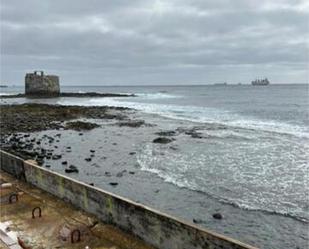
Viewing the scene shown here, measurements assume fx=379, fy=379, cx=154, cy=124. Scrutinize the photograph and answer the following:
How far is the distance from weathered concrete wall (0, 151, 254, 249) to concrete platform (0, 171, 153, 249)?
0.17 metres

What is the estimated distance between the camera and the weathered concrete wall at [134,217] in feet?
20.1

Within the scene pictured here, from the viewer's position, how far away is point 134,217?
24.2 feet

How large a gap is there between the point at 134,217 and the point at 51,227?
1.83 meters

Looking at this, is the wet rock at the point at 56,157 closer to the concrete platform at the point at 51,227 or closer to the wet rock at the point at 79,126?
the concrete platform at the point at 51,227

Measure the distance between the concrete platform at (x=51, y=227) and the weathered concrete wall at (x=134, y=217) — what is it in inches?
6.6

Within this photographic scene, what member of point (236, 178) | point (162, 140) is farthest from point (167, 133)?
point (236, 178)

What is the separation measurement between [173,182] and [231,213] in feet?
11.7

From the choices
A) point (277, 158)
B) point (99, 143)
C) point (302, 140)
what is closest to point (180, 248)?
point (277, 158)

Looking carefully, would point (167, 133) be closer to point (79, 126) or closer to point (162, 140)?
point (162, 140)

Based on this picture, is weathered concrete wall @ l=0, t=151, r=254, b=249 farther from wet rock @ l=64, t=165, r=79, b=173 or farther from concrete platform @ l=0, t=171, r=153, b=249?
wet rock @ l=64, t=165, r=79, b=173

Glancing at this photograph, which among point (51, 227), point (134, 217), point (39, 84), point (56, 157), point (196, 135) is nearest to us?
point (134, 217)

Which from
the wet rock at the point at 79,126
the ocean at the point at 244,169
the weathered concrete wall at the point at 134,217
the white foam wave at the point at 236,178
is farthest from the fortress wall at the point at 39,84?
the weathered concrete wall at the point at 134,217

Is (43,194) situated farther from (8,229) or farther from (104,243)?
(104,243)

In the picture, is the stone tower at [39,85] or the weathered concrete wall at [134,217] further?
the stone tower at [39,85]
